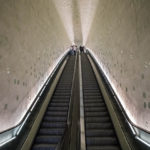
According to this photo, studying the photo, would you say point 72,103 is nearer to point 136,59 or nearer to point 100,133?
point 100,133

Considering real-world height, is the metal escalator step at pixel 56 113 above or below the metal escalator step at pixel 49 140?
above

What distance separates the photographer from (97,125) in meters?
3.53

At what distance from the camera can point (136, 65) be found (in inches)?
130

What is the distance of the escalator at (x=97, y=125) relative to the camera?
3.05 metres

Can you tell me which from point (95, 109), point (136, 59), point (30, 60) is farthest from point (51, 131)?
point (136, 59)

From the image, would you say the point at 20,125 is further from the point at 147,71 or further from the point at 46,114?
the point at 147,71

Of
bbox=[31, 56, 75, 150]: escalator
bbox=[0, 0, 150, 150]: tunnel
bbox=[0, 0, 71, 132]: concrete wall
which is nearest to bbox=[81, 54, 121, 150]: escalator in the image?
bbox=[0, 0, 150, 150]: tunnel

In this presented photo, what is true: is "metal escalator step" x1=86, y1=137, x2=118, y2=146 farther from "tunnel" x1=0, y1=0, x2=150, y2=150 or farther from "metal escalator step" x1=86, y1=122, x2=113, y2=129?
"metal escalator step" x1=86, y1=122, x2=113, y2=129

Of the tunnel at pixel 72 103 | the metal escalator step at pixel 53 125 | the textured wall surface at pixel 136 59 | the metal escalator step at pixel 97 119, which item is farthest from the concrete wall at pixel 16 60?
the textured wall surface at pixel 136 59

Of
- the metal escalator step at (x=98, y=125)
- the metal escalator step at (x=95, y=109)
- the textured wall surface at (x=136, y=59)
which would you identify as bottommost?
the metal escalator step at (x=98, y=125)

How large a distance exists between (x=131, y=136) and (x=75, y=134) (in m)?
1.31

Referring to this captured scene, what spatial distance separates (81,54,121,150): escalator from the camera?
10.0ft

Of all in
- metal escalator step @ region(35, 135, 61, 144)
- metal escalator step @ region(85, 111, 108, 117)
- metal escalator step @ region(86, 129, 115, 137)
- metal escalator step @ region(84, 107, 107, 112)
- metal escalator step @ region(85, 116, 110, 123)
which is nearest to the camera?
metal escalator step @ region(35, 135, 61, 144)

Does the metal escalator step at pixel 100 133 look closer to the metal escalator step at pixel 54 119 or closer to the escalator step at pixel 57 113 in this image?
the metal escalator step at pixel 54 119
